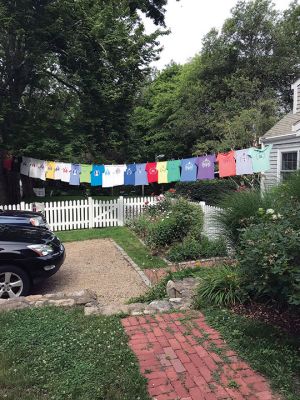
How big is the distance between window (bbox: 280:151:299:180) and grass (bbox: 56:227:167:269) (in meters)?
5.38

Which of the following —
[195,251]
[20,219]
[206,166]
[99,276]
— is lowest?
[99,276]

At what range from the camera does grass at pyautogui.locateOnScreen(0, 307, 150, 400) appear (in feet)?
8.82

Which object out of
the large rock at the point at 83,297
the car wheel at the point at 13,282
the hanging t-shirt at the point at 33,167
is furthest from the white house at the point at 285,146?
the hanging t-shirt at the point at 33,167

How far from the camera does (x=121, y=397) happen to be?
2.60 m

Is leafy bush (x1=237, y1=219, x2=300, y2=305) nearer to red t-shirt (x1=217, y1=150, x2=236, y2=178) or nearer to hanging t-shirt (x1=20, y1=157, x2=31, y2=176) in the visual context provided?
red t-shirt (x1=217, y1=150, x2=236, y2=178)

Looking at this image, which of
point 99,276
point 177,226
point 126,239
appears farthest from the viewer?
point 126,239

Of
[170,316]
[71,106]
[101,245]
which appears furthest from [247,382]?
[71,106]

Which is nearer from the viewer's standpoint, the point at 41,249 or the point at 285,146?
the point at 41,249

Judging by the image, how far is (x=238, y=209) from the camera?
213 inches

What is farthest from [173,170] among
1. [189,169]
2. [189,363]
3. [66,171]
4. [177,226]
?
[189,363]

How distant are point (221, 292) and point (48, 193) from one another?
25094mm

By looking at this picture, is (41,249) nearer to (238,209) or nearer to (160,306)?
(160,306)

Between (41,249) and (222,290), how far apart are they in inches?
116

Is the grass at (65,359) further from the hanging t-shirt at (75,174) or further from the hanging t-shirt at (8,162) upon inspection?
the hanging t-shirt at (8,162)
